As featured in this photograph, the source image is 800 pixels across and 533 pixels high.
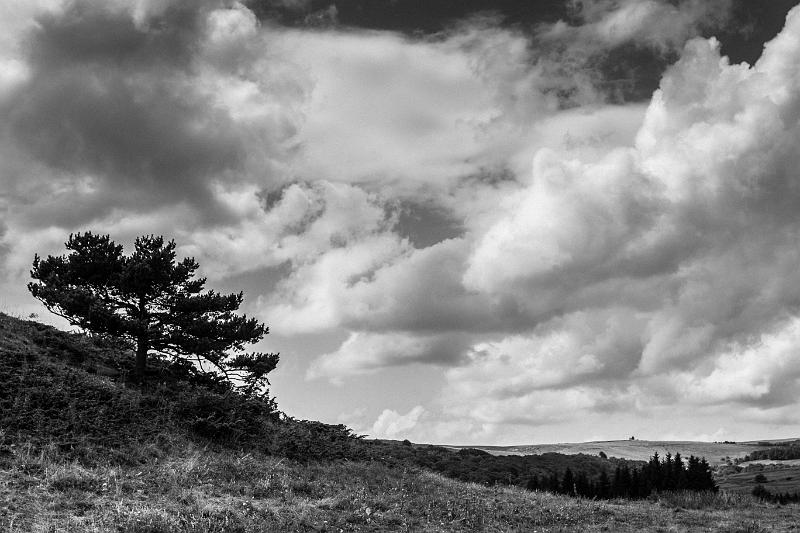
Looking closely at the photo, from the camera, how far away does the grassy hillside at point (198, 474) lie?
1673 cm

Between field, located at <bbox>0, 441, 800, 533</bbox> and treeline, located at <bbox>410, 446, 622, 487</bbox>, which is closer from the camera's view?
field, located at <bbox>0, 441, 800, 533</bbox>

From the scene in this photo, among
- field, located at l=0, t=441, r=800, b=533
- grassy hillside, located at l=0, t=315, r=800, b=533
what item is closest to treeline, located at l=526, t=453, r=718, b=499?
grassy hillside, located at l=0, t=315, r=800, b=533

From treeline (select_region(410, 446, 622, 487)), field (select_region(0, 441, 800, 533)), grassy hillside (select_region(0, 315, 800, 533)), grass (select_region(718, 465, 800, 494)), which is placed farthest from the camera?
grass (select_region(718, 465, 800, 494))

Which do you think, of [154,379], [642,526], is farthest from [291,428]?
[642,526]

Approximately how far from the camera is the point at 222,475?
72.7ft

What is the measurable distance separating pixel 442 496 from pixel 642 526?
7314mm

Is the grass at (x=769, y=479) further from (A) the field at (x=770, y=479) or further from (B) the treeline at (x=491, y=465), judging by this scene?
(B) the treeline at (x=491, y=465)

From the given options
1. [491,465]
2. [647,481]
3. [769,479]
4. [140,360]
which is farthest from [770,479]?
[140,360]

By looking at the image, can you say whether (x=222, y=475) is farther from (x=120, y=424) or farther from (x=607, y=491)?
(x=607, y=491)

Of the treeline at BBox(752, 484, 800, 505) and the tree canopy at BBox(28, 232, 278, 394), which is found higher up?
the tree canopy at BBox(28, 232, 278, 394)

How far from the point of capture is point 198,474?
21375 millimetres

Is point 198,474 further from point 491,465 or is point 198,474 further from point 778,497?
point 778,497

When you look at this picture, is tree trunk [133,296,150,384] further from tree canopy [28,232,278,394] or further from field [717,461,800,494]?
field [717,461,800,494]

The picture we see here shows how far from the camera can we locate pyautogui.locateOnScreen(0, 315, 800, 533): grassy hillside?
16734 mm
